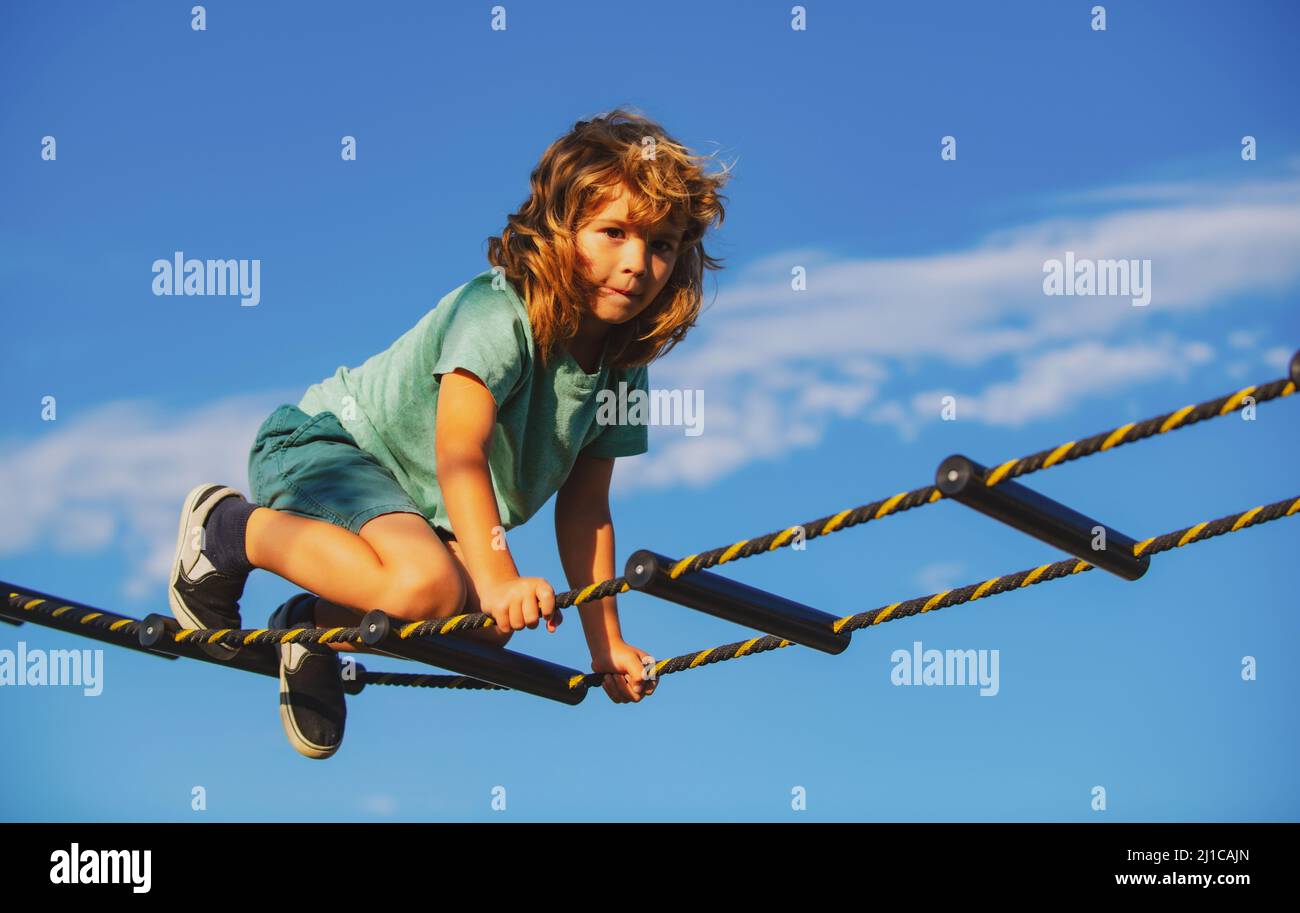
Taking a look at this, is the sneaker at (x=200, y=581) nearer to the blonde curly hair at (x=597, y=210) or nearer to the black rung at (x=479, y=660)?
the black rung at (x=479, y=660)

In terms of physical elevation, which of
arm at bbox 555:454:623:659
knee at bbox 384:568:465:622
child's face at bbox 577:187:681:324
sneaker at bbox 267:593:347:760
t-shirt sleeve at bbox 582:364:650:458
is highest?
child's face at bbox 577:187:681:324

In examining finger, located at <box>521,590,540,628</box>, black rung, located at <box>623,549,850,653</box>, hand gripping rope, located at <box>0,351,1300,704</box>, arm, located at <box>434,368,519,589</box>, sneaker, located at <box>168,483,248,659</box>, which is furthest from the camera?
sneaker, located at <box>168,483,248,659</box>

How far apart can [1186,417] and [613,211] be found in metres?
1.29

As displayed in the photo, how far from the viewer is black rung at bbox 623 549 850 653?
2.63 meters

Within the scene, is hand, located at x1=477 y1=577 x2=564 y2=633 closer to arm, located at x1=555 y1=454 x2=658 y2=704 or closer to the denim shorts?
the denim shorts

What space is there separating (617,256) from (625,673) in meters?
0.82

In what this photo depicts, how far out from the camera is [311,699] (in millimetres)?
3375

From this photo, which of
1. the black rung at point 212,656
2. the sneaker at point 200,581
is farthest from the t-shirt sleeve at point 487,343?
the black rung at point 212,656

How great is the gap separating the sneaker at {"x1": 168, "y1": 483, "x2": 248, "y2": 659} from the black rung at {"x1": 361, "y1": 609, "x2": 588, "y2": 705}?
542mm

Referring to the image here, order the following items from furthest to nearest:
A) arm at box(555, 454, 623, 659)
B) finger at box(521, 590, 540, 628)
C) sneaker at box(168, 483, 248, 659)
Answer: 1. arm at box(555, 454, 623, 659)
2. sneaker at box(168, 483, 248, 659)
3. finger at box(521, 590, 540, 628)

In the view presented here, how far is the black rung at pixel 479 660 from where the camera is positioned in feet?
9.40

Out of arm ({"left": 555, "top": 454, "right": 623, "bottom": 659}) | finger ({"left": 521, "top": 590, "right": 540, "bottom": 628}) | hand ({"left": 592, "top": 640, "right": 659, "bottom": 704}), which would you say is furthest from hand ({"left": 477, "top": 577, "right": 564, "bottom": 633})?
arm ({"left": 555, "top": 454, "right": 623, "bottom": 659})

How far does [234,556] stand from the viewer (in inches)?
128
